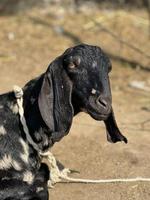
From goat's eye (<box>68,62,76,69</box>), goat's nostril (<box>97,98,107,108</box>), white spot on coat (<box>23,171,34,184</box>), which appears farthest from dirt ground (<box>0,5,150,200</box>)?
goat's eye (<box>68,62,76,69</box>)

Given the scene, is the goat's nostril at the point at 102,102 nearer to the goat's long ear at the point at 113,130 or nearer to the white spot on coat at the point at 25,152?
the goat's long ear at the point at 113,130

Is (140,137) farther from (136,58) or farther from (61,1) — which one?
(61,1)

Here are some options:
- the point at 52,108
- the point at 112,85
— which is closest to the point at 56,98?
the point at 52,108

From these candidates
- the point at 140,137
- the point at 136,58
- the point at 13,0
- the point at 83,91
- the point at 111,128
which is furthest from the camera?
the point at 13,0

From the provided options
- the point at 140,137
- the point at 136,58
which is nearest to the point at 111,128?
the point at 140,137

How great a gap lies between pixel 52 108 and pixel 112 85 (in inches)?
131

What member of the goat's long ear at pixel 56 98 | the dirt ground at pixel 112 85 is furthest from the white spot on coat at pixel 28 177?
the dirt ground at pixel 112 85

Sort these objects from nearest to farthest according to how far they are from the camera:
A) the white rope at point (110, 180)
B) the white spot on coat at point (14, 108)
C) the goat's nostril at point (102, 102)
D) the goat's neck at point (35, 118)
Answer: the goat's nostril at point (102, 102) → the goat's neck at point (35, 118) → the white spot on coat at point (14, 108) → the white rope at point (110, 180)

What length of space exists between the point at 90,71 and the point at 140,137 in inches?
74.9

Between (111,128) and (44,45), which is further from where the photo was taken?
(44,45)

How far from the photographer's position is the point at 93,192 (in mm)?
5016

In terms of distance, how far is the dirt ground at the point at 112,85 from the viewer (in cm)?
516

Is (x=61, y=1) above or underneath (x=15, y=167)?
underneath

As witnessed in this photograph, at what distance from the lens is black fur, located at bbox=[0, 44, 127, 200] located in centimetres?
427
